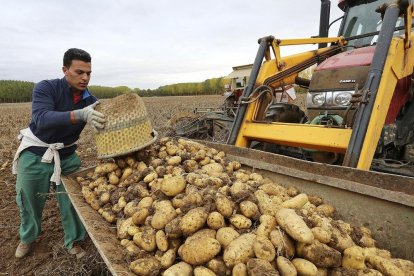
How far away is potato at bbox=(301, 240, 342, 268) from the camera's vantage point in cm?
169

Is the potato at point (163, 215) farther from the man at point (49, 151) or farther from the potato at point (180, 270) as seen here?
the man at point (49, 151)

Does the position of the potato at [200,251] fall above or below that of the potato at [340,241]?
below

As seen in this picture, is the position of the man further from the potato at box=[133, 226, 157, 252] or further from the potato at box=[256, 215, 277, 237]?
the potato at box=[256, 215, 277, 237]

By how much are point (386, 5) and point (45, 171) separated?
135 inches

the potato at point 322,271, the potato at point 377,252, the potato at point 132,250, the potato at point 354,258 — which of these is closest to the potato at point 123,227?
the potato at point 132,250

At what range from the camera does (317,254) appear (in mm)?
1686

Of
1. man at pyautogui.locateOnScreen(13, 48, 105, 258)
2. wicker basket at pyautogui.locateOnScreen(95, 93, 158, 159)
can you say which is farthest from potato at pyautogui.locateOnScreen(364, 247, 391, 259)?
man at pyautogui.locateOnScreen(13, 48, 105, 258)

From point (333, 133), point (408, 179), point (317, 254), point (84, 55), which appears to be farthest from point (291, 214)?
point (84, 55)

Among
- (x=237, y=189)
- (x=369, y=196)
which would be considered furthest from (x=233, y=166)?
(x=369, y=196)

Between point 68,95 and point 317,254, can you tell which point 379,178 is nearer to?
point 317,254

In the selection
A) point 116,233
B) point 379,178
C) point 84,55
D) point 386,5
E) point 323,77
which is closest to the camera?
point 379,178

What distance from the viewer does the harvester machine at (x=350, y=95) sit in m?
2.52

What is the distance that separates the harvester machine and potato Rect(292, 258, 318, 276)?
1.06 meters

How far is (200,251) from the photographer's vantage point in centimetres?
175
